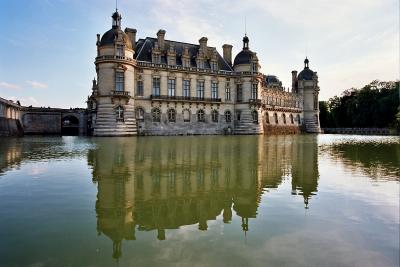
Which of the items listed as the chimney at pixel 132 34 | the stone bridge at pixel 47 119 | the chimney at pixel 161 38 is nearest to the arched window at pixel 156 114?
the chimney at pixel 161 38

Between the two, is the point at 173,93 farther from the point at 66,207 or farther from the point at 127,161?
the point at 66,207

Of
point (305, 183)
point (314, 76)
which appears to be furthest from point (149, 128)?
point (314, 76)

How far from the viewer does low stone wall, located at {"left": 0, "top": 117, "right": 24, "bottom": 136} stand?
40.2m

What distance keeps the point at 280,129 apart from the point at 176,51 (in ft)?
88.9

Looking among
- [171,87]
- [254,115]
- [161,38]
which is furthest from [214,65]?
[254,115]

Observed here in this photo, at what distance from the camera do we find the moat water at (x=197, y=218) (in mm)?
4875

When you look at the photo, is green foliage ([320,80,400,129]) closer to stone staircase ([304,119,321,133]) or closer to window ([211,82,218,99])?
stone staircase ([304,119,321,133])

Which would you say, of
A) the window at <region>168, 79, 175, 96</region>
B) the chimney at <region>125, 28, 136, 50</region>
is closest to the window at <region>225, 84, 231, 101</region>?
the window at <region>168, 79, 175, 96</region>

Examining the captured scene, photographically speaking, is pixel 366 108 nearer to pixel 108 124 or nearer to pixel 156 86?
pixel 156 86

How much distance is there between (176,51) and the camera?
1998 inches

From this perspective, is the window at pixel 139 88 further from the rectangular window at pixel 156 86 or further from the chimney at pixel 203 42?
the chimney at pixel 203 42

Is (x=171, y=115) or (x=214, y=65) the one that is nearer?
(x=171, y=115)

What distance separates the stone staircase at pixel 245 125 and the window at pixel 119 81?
1971 centimetres

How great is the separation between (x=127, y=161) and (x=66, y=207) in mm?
7523
